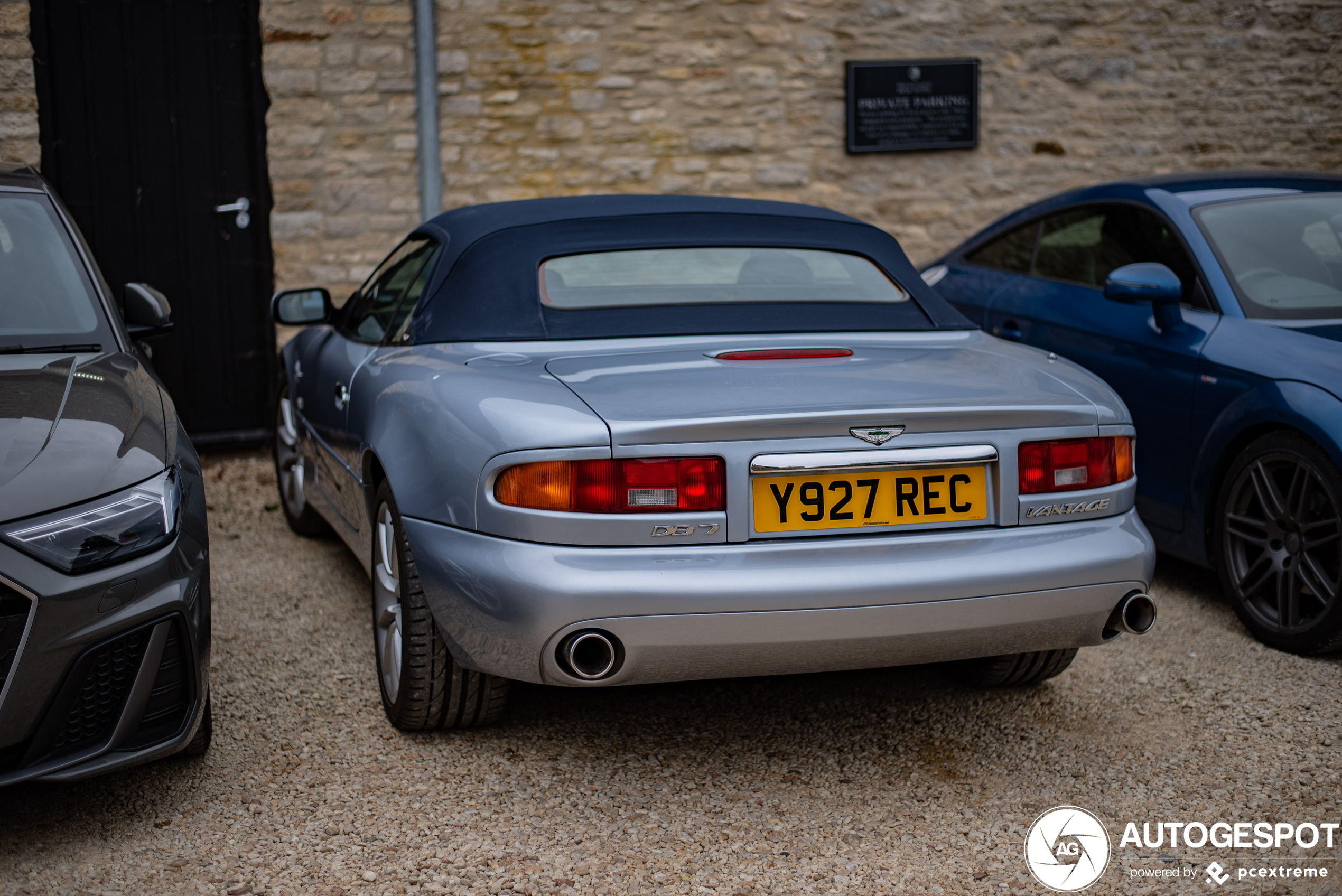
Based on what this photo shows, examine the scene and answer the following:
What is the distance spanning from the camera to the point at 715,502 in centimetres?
253

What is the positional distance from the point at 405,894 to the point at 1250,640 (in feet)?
9.25

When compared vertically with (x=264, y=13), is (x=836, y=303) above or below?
below

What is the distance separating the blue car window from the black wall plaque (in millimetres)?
4136

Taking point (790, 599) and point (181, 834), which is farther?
point (181, 834)

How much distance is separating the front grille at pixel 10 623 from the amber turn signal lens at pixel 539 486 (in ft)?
3.08

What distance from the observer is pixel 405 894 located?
2414 millimetres

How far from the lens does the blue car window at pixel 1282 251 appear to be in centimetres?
416

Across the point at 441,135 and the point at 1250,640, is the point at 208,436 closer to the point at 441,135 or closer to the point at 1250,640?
the point at 441,135

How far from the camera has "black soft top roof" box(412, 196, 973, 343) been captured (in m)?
3.27

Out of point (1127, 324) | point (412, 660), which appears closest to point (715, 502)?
point (412, 660)

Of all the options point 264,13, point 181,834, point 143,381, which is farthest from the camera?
point 264,13

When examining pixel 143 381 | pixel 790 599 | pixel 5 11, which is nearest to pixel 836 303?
pixel 790 599

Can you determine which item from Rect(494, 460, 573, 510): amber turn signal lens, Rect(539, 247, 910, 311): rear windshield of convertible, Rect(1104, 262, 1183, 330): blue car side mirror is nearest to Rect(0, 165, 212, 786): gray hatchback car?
Rect(494, 460, 573, 510): amber turn signal lens

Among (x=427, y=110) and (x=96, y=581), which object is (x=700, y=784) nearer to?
(x=96, y=581)
